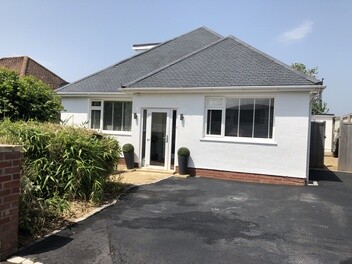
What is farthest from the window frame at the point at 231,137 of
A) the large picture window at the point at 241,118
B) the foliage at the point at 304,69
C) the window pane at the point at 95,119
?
the foliage at the point at 304,69

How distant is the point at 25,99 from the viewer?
9.03 m

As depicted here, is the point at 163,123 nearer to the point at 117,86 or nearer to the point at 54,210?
the point at 117,86

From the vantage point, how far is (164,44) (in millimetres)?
18375

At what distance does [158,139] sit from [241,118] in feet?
11.5

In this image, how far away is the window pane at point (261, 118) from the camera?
1112cm

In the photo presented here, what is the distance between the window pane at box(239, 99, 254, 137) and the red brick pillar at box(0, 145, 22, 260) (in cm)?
832

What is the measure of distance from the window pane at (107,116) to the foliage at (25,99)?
473cm

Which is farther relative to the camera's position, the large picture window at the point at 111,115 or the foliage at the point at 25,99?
the large picture window at the point at 111,115

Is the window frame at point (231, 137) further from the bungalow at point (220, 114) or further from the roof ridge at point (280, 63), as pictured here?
the roof ridge at point (280, 63)

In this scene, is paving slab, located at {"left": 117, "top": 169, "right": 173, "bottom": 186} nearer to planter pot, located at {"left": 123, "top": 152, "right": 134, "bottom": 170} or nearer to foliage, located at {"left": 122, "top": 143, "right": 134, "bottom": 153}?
planter pot, located at {"left": 123, "top": 152, "right": 134, "bottom": 170}

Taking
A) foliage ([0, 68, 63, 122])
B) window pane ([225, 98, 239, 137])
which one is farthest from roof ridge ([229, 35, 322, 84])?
foliage ([0, 68, 63, 122])

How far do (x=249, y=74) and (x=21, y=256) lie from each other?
375 inches

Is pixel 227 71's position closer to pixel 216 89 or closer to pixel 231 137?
pixel 216 89

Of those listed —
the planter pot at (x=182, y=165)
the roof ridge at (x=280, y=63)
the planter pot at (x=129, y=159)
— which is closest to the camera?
the roof ridge at (x=280, y=63)
